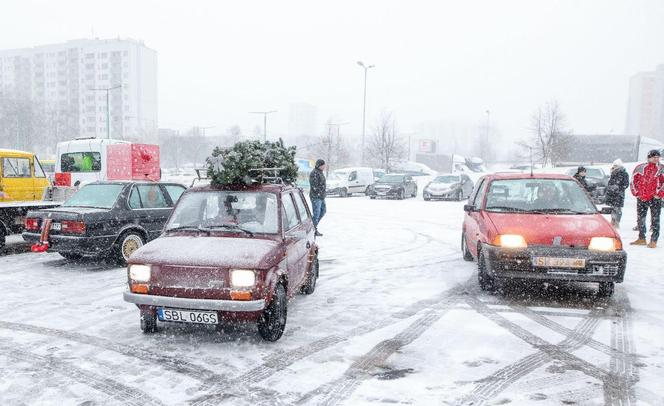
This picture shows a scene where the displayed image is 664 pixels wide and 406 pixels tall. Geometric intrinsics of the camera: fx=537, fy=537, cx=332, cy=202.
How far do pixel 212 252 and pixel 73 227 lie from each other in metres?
4.51

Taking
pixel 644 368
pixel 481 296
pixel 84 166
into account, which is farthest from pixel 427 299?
pixel 84 166

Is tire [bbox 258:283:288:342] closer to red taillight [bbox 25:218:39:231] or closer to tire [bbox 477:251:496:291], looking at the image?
tire [bbox 477:251:496:291]

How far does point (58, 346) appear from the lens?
204 inches

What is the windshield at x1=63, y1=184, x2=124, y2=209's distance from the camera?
30.0ft

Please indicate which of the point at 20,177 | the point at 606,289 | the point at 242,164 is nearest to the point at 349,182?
the point at 20,177

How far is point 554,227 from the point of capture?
267 inches

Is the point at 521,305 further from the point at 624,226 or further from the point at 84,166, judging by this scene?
the point at 84,166

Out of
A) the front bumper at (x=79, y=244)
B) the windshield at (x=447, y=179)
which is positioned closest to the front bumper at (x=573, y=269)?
the front bumper at (x=79, y=244)

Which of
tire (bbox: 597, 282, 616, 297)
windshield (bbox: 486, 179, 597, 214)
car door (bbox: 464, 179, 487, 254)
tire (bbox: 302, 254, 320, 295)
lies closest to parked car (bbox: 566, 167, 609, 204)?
car door (bbox: 464, 179, 487, 254)

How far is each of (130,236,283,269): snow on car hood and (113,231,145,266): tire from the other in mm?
3776

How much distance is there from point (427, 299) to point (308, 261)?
1.66 metres

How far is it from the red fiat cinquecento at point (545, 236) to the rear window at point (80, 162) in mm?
17144

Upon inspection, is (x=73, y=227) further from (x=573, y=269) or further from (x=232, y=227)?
(x=573, y=269)

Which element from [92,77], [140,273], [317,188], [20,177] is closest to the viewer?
[140,273]
